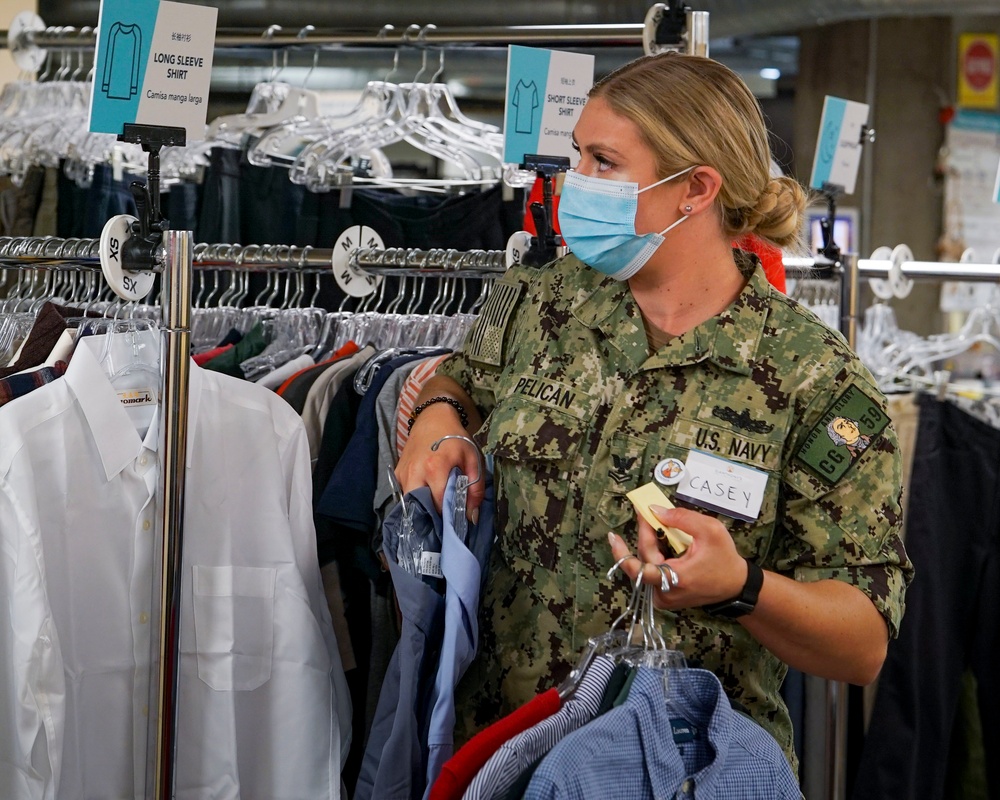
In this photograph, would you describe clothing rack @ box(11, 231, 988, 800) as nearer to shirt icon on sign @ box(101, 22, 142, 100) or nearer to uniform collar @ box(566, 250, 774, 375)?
shirt icon on sign @ box(101, 22, 142, 100)

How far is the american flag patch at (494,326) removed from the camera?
186 centimetres

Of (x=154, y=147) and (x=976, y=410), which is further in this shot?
(x=976, y=410)

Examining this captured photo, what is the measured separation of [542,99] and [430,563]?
3.48ft

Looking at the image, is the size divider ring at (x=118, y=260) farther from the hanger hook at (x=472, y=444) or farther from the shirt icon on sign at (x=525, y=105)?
the shirt icon on sign at (x=525, y=105)

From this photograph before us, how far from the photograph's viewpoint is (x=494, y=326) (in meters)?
1.87

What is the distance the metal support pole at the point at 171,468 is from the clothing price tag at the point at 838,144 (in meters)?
1.67

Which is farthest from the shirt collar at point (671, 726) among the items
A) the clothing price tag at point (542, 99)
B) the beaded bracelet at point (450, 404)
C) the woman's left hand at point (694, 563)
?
the clothing price tag at point (542, 99)

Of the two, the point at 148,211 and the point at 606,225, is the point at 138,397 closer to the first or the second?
the point at 148,211

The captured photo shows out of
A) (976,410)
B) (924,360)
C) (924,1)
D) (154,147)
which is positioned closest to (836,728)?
(976,410)

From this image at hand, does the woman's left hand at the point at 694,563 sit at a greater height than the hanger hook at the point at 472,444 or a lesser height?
lesser

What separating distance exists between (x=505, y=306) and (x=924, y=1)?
12.7ft

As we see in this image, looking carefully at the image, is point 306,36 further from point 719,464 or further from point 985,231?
point 985,231

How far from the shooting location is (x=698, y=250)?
1707mm

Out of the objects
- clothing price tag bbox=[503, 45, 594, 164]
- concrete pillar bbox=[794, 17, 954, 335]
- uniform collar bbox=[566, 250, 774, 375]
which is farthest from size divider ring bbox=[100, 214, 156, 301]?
concrete pillar bbox=[794, 17, 954, 335]
